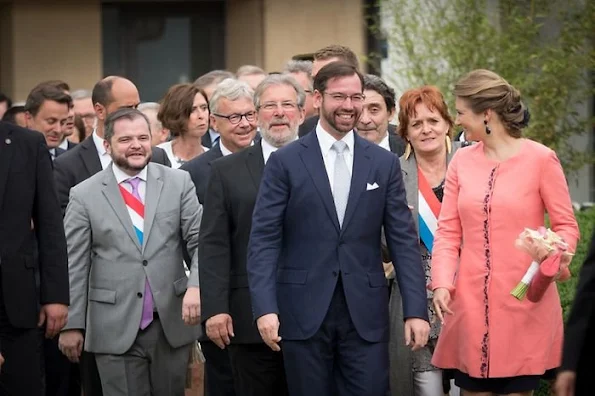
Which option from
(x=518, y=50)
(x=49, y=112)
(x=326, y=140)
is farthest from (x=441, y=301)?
(x=518, y=50)

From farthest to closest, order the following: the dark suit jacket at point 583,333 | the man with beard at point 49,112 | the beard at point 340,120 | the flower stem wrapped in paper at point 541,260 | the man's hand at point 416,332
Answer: the man with beard at point 49,112 < the beard at point 340,120 < the man's hand at point 416,332 < the flower stem wrapped in paper at point 541,260 < the dark suit jacket at point 583,333

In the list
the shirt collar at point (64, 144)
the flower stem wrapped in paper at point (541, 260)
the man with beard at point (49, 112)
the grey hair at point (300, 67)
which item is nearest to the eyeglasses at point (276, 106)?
the flower stem wrapped in paper at point (541, 260)

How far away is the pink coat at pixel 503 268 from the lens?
8.35m

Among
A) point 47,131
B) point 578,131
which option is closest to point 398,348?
point 47,131

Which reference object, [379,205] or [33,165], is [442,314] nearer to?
[379,205]

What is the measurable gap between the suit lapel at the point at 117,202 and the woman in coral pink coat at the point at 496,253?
2039mm

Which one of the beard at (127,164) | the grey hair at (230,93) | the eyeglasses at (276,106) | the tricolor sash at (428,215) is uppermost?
the grey hair at (230,93)

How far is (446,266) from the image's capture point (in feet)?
28.0

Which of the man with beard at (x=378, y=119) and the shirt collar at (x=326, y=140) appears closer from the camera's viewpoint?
the shirt collar at (x=326, y=140)

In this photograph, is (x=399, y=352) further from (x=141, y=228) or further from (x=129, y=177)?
(x=129, y=177)

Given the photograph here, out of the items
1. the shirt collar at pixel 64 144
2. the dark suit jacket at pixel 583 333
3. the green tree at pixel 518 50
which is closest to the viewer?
the dark suit jacket at pixel 583 333

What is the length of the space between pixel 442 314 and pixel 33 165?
265 cm

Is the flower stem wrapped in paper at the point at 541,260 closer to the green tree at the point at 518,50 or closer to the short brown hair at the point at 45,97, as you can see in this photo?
the short brown hair at the point at 45,97

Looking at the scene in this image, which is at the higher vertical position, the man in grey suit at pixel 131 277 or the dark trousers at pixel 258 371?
the man in grey suit at pixel 131 277
